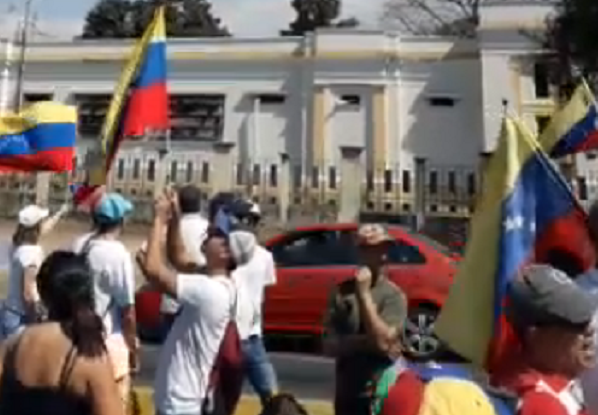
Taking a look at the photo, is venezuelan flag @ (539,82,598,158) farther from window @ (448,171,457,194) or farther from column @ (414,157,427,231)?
window @ (448,171,457,194)

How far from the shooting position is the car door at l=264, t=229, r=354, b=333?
468 inches

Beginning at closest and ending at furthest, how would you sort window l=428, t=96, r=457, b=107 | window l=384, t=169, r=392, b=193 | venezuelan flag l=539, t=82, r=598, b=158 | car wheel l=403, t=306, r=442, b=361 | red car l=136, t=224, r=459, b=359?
1. venezuelan flag l=539, t=82, r=598, b=158
2. car wheel l=403, t=306, r=442, b=361
3. red car l=136, t=224, r=459, b=359
4. window l=384, t=169, r=392, b=193
5. window l=428, t=96, r=457, b=107

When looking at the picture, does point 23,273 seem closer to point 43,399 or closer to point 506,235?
point 43,399

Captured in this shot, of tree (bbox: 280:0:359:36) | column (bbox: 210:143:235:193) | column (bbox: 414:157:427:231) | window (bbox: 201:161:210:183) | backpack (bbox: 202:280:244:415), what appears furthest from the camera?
tree (bbox: 280:0:359:36)

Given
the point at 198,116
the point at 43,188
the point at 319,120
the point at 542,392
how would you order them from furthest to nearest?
1. the point at 198,116
2. the point at 319,120
3. the point at 43,188
4. the point at 542,392

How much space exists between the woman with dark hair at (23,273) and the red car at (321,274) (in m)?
4.83

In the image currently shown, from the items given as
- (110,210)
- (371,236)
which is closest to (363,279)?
(371,236)

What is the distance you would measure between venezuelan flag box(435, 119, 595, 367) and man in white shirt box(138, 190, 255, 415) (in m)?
1.44

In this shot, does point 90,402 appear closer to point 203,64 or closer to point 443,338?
point 443,338

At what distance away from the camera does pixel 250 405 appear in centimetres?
777

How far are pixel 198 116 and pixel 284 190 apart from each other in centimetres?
1391

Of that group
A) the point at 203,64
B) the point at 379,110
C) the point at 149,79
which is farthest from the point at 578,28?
the point at 149,79

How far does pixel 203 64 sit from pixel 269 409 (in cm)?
3964

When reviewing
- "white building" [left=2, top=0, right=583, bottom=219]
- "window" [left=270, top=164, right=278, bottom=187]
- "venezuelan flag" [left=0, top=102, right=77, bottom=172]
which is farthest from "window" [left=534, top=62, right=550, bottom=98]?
"venezuelan flag" [left=0, top=102, right=77, bottom=172]
